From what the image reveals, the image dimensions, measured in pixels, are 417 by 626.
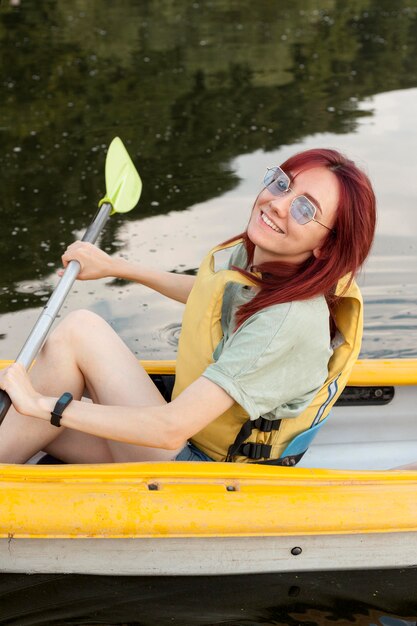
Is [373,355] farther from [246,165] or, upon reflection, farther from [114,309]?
[246,165]

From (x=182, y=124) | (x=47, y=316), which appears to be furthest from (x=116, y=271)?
(x=182, y=124)

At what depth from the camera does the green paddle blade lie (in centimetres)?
337

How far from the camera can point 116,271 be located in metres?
2.79

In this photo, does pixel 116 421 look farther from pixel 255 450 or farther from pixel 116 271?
pixel 116 271

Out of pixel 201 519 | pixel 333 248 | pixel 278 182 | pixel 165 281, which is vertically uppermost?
pixel 278 182

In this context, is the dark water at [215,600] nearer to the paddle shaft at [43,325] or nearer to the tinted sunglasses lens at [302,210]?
the paddle shaft at [43,325]

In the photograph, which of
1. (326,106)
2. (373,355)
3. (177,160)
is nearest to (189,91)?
(326,106)

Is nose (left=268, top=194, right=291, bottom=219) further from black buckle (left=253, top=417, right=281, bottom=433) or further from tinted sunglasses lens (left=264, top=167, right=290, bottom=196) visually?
black buckle (left=253, top=417, right=281, bottom=433)

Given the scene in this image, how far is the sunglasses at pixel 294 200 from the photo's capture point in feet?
7.41

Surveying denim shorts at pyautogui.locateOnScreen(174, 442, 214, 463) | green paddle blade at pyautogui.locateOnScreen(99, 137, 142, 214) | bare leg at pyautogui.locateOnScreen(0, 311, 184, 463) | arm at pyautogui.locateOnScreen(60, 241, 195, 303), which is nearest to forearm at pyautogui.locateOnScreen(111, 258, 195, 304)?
arm at pyautogui.locateOnScreen(60, 241, 195, 303)

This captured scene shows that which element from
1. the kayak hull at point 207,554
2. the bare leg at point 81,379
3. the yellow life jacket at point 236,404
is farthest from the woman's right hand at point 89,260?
the kayak hull at point 207,554

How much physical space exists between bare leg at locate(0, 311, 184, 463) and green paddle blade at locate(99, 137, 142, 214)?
0.85 metres

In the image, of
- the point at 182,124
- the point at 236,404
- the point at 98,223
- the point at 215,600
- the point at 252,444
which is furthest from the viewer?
the point at 182,124

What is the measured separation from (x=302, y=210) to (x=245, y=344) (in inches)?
13.0
